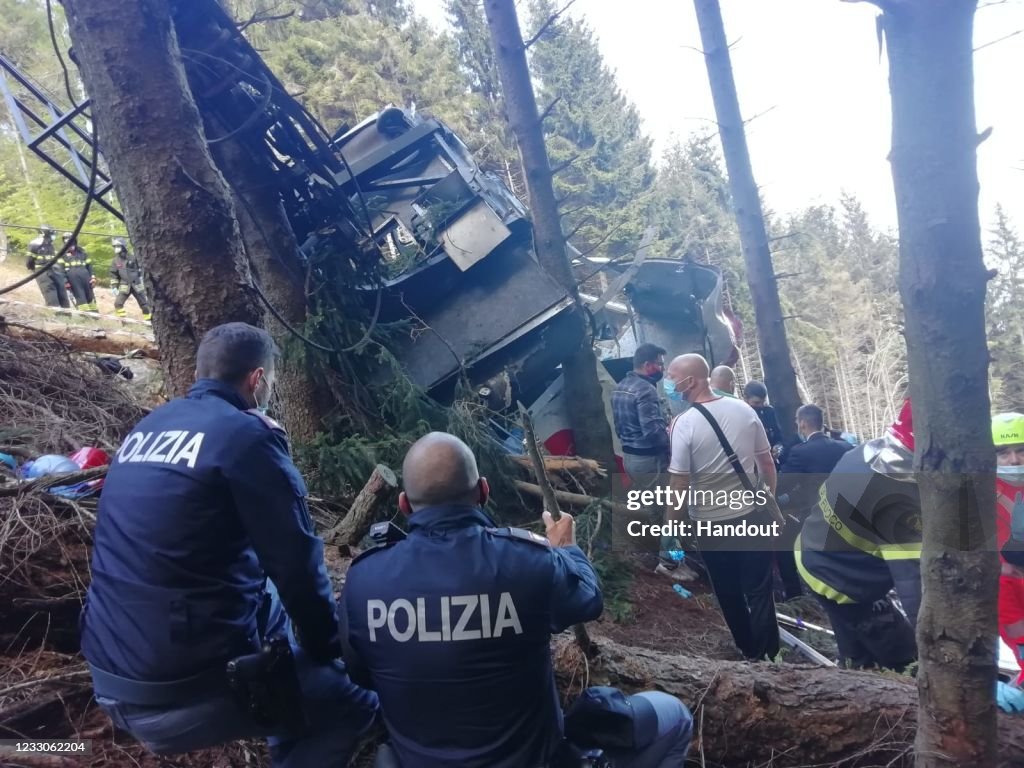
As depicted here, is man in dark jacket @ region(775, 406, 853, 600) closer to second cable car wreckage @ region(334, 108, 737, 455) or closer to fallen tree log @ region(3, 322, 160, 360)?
second cable car wreckage @ region(334, 108, 737, 455)

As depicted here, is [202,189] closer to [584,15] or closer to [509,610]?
[509,610]

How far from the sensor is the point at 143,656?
1773 mm

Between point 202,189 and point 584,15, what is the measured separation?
32.5m

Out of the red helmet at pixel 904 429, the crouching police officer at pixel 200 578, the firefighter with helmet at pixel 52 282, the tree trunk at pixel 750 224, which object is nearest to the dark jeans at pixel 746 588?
the red helmet at pixel 904 429

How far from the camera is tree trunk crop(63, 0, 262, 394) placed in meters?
2.89

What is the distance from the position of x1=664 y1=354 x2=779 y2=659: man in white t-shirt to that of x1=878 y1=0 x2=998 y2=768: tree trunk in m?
2.02

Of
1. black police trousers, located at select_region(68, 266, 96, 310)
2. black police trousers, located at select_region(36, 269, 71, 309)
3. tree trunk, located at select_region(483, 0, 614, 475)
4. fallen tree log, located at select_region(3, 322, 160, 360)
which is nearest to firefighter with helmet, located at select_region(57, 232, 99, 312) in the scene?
black police trousers, located at select_region(68, 266, 96, 310)

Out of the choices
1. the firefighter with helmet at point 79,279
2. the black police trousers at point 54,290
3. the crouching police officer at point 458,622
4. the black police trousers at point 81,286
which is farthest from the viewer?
the black police trousers at point 81,286

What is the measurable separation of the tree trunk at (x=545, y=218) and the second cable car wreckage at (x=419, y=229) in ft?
0.60

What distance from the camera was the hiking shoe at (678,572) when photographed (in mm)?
5742

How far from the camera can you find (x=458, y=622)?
171 cm

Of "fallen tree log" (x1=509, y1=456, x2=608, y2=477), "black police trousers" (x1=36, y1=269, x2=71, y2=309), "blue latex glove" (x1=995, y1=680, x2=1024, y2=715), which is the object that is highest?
"black police trousers" (x1=36, y1=269, x2=71, y2=309)

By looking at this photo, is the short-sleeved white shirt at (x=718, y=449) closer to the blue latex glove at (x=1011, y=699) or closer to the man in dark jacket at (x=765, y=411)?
the blue latex glove at (x=1011, y=699)

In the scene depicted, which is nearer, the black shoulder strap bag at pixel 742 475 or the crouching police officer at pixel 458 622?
the crouching police officer at pixel 458 622
